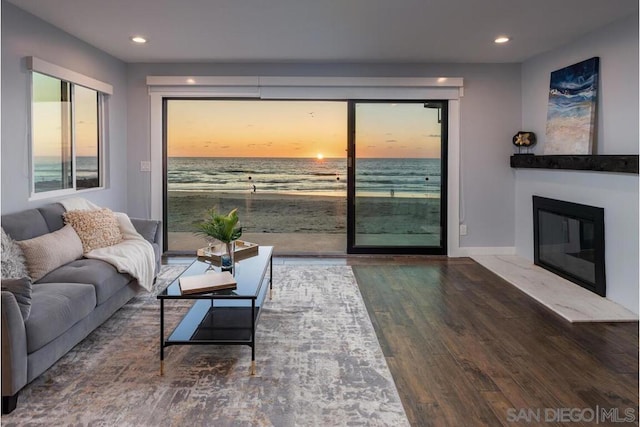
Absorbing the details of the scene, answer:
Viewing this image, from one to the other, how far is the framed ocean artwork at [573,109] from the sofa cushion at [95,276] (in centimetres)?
424

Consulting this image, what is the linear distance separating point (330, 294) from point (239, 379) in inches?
67.2

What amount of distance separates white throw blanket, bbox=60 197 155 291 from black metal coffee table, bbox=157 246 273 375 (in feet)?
1.87

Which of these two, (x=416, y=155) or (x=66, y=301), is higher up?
(x=416, y=155)

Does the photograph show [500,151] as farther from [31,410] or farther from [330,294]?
[31,410]

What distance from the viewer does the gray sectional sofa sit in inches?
83.3

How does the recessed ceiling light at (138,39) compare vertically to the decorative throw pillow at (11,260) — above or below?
above

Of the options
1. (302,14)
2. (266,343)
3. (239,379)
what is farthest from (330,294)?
(302,14)

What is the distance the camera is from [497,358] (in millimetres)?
2783

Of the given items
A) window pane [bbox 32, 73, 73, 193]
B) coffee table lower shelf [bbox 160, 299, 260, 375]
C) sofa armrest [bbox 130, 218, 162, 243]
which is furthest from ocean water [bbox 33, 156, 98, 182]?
coffee table lower shelf [bbox 160, 299, 260, 375]

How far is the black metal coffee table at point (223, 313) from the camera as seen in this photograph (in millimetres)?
2545

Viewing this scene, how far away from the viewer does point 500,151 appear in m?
5.80

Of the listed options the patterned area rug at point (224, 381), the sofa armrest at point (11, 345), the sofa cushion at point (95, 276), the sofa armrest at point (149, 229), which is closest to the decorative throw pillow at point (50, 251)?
the sofa cushion at point (95, 276)

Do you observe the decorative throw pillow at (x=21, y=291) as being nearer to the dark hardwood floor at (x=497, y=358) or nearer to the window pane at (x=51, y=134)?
the dark hardwood floor at (x=497, y=358)

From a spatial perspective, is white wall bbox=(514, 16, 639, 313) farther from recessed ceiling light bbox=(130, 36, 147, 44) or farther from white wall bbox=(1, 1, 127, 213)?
white wall bbox=(1, 1, 127, 213)
